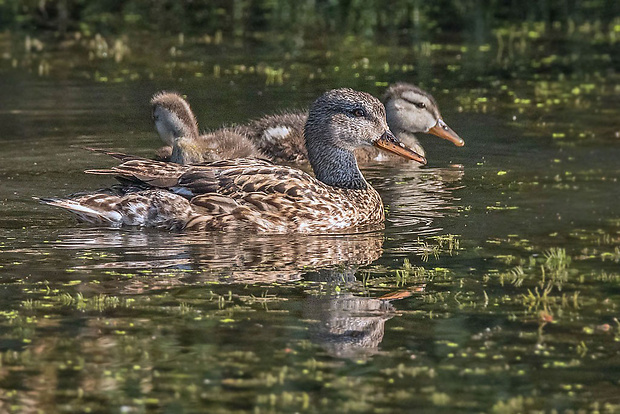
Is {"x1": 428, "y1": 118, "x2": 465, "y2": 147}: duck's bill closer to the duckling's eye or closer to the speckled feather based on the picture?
the duckling's eye

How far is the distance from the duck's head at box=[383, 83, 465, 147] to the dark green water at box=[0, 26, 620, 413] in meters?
0.22

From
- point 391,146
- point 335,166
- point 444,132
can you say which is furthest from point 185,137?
point 444,132

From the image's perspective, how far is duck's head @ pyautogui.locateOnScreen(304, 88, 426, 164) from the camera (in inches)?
380

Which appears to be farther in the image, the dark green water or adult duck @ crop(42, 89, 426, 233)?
adult duck @ crop(42, 89, 426, 233)

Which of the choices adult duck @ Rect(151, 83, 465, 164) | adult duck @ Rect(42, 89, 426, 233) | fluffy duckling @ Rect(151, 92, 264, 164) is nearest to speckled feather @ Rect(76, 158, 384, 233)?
adult duck @ Rect(42, 89, 426, 233)

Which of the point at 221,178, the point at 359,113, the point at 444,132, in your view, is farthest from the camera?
the point at 444,132

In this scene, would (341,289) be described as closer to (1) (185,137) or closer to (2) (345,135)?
(2) (345,135)

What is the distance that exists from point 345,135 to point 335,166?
24 cm

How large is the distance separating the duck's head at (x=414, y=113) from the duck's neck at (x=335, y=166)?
2.71m

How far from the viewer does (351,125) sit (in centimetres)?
966

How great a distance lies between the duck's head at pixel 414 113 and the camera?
40.5 ft

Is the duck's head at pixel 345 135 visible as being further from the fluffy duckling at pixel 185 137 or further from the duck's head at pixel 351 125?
the fluffy duckling at pixel 185 137

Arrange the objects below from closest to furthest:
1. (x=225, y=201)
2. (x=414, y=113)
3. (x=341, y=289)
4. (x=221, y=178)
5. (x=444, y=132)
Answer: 1. (x=341, y=289)
2. (x=225, y=201)
3. (x=221, y=178)
4. (x=444, y=132)
5. (x=414, y=113)

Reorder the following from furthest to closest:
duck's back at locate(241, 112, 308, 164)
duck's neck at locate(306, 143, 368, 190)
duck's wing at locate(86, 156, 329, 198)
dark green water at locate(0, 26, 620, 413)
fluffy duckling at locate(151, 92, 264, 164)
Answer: duck's back at locate(241, 112, 308, 164) < fluffy duckling at locate(151, 92, 264, 164) < duck's neck at locate(306, 143, 368, 190) < duck's wing at locate(86, 156, 329, 198) < dark green water at locate(0, 26, 620, 413)
